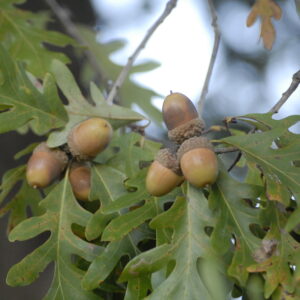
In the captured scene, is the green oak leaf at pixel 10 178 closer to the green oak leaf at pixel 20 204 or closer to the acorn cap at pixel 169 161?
the green oak leaf at pixel 20 204

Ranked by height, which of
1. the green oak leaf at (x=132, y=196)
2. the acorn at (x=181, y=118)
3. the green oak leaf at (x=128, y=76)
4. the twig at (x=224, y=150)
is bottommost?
the green oak leaf at (x=128, y=76)

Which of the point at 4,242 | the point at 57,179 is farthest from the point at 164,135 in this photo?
the point at 57,179

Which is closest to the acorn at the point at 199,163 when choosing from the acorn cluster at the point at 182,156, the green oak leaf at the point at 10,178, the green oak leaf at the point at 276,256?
the acorn cluster at the point at 182,156

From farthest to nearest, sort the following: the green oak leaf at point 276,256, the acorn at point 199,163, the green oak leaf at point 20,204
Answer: the green oak leaf at point 20,204 < the acorn at point 199,163 < the green oak leaf at point 276,256

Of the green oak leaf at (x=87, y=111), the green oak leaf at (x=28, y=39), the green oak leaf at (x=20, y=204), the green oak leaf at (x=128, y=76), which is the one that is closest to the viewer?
the green oak leaf at (x=87, y=111)

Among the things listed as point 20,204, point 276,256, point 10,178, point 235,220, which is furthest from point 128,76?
point 276,256

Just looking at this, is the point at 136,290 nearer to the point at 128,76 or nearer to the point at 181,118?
the point at 181,118

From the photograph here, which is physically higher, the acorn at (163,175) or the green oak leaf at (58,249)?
the acorn at (163,175)

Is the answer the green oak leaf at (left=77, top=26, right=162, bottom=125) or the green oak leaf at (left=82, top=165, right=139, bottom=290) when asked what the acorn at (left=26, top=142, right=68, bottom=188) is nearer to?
the green oak leaf at (left=82, top=165, right=139, bottom=290)

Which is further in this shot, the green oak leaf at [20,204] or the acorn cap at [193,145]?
the green oak leaf at [20,204]
